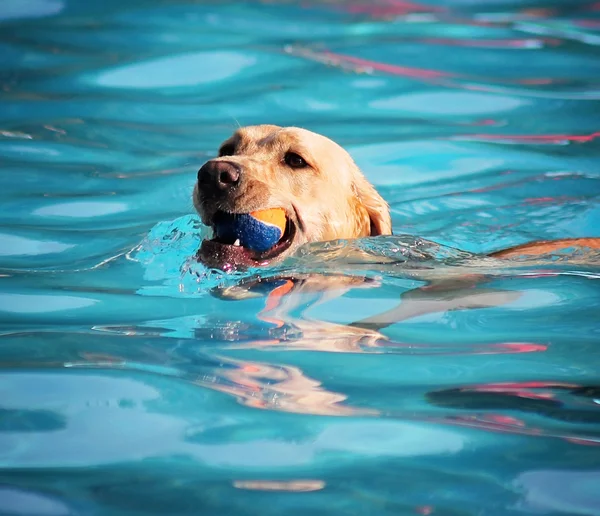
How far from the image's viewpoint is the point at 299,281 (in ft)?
16.8

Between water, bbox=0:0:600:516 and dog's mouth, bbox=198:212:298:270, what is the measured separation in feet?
0.39

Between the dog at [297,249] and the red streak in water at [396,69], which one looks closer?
the dog at [297,249]

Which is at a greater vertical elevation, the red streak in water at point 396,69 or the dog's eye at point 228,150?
the red streak in water at point 396,69

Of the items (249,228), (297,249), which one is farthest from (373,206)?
(249,228)

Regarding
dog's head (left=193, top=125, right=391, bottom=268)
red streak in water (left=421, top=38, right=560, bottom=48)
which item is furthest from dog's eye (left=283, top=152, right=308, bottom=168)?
red streak in water (left=421, top=38, right=560, bottom=48)

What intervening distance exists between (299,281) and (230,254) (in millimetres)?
432

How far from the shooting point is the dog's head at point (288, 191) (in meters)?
4.97

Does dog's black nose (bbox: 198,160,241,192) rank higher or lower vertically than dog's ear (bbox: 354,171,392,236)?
higher

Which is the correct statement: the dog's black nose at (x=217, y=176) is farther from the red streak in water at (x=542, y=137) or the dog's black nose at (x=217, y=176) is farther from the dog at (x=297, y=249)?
the red streak in water at (x=542, y=137)

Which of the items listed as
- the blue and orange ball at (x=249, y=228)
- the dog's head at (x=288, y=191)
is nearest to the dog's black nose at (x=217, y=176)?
the dog's head at (x=288, y=191)

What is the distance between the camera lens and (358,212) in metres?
5.83

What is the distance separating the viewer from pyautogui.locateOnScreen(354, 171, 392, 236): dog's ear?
5.88 metres

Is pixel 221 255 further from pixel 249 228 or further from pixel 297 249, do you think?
pixel 297 249

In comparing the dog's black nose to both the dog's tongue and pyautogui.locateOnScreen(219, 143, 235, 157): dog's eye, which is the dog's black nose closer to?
the dog's tongue
